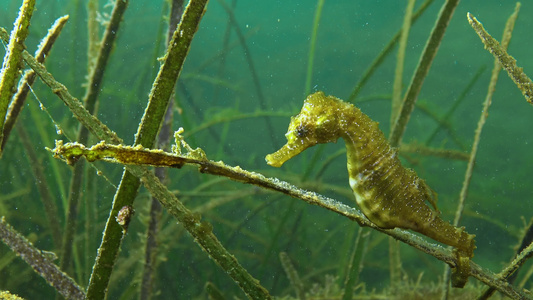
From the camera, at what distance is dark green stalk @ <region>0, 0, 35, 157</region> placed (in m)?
1.00

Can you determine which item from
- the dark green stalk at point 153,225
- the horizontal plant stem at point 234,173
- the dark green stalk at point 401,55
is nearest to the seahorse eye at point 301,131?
the horizontal plant stem at point 234,173

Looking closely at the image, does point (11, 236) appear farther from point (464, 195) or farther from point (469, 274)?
point (464, 195)

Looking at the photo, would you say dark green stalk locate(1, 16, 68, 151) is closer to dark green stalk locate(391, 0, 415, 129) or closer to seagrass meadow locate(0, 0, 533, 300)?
seagrass meadow locate(0, 0, 533, 300)

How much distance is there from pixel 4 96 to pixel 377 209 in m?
1.05

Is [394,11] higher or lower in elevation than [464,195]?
higher

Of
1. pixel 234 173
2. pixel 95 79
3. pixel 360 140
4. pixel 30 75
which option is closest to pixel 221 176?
pixel 234 173

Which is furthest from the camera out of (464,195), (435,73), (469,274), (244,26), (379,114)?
(244,26)

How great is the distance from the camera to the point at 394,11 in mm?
24484

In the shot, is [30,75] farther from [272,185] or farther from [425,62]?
[425,62]

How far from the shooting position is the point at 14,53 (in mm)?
1012

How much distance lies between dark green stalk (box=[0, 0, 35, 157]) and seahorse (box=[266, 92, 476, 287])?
0.71 meters

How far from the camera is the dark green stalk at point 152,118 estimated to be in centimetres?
104

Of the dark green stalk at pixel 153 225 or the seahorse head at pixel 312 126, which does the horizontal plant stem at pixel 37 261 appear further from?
the seahorse head at pixel 312 126

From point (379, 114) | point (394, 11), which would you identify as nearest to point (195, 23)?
point (379, 114)
